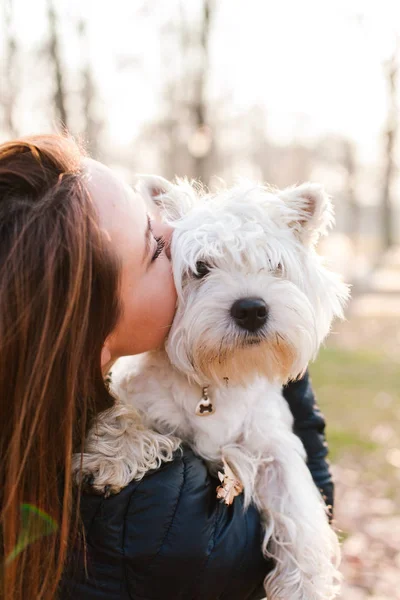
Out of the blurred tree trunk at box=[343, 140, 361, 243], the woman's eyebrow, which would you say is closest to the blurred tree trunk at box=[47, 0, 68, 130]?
the woman's eyebrow

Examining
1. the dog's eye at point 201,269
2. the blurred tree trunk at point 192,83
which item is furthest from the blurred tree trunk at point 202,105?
the dog's eye at point 201,269

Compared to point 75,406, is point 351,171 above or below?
below

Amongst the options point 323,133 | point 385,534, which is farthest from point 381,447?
point 323,133

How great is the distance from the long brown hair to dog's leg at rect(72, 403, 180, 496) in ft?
0.49

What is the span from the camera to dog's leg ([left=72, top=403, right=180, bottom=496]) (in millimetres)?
2160

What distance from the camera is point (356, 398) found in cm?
936

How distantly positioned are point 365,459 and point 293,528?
5.03 m

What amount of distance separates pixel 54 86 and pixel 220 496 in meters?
12.6

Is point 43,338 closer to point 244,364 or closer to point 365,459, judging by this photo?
point 244,364

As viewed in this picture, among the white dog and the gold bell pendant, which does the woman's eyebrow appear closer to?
the white dog

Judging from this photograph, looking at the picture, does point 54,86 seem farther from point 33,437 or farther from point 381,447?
point 33,437

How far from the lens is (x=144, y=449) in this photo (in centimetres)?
237

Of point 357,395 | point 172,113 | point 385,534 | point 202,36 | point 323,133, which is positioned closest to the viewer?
point 385,534

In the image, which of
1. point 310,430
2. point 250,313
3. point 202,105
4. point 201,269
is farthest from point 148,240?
point 202,105
